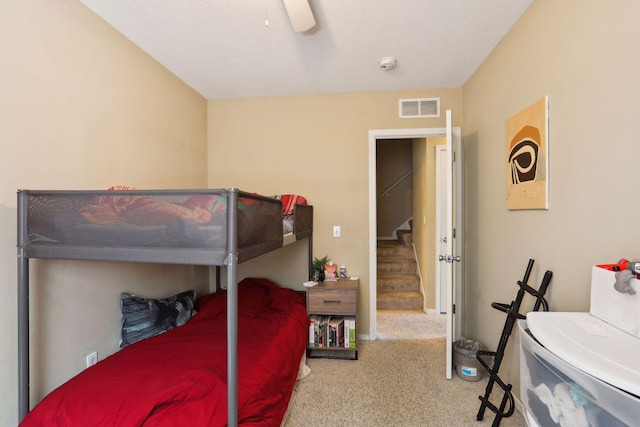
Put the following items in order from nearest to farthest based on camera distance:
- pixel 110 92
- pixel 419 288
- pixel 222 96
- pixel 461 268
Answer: pixel 110 92, pixel 461 268, pixel 222 96, pixel 419 288

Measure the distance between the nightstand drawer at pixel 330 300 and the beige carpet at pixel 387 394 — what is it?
1.45 feet

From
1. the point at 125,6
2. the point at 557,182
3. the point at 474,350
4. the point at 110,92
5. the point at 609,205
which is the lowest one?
the point at 474,350

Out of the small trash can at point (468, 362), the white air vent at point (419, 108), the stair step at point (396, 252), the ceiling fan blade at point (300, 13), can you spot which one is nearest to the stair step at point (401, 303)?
the stair step at point (396, 252)

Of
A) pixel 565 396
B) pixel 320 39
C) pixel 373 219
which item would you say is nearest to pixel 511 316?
pixel 565 396

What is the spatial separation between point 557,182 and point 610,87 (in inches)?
19.1

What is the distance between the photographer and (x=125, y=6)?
70.2 inches

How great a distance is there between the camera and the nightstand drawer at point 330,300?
2654 mm

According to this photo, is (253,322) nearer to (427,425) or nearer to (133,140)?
(427,425)

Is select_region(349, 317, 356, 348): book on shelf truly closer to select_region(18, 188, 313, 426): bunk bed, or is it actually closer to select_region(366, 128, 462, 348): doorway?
select_region(366, 128, 462, 348): doorway

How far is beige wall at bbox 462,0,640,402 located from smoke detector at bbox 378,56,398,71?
28.7 inches

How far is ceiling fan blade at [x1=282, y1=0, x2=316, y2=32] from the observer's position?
1.57m

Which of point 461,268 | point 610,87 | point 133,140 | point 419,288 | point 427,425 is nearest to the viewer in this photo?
point 610,87

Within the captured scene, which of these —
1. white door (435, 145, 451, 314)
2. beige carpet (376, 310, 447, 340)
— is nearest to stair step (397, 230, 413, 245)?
white door (435, 145, 451, 314)

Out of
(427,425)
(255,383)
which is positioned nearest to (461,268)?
(427,425)
